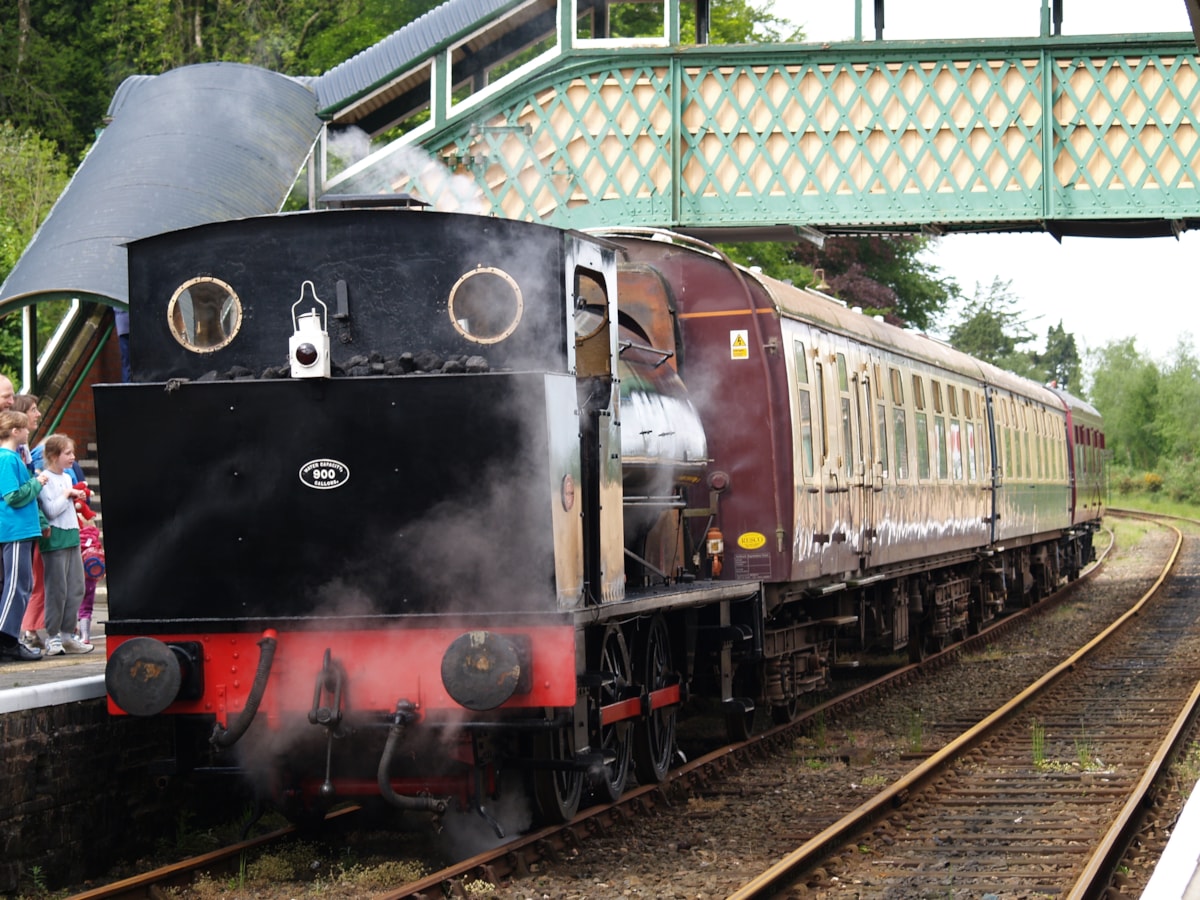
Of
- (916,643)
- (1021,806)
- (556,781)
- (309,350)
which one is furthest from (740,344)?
(916,643)

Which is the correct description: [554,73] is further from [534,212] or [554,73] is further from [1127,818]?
[1127,818]

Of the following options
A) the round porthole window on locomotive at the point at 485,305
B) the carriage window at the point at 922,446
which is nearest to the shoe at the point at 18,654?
the round porthole window on locomotive at the point at 485,305

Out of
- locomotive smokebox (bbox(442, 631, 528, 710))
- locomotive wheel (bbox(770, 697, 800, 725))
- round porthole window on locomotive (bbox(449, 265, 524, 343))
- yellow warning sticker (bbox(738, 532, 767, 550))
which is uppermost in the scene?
round porthole window on locomotive (bbox(449, 265, 524, 343))

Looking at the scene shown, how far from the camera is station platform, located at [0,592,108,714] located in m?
7.24

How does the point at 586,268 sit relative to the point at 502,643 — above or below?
above

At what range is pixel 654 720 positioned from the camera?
30.4 feet

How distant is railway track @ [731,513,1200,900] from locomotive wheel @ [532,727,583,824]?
1103mm

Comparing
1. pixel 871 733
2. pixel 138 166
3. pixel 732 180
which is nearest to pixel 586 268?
pixel 871 733

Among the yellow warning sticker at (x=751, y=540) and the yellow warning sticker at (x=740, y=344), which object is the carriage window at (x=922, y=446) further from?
the yellow warning sticker at (x=740, y=344)

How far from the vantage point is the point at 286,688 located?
7.06 metres

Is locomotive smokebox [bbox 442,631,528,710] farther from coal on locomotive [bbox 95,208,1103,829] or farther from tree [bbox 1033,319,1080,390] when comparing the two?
tree [bbox 1033,319,1080,390]

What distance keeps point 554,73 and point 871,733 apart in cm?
778

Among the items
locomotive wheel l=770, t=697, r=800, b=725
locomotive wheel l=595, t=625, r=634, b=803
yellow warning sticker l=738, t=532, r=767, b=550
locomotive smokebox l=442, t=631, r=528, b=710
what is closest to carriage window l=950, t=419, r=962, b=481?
locomotive wheel l=770, t=697, r=800, b=725

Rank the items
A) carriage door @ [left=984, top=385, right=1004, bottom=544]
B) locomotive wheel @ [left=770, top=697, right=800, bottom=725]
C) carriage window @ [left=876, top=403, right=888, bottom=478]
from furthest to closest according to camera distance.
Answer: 1. carriage door @ [left=984, top=385, right=1004, bottom=544]
2. carriage window @ [left=876, top=403, right=888, bottom=478]
3. locomotive wheel @ [left=770, top=697, right=800, bottom=725]
